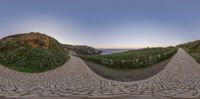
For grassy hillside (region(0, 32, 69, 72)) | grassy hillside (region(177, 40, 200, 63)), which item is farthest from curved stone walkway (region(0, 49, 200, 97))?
grassy hillside (region(177, 40, 200, 63))

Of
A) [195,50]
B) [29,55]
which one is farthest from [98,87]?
[195,50]

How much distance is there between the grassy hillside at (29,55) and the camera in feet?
79.8

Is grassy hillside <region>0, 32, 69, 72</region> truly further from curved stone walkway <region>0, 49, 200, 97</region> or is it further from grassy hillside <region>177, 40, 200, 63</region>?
grassy hillside <region>177, 40, 200, 63</region>

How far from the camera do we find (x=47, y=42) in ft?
110

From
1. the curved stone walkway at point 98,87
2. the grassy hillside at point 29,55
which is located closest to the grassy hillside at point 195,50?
the grassy hillside at point 29,55

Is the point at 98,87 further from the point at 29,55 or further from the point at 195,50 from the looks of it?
the point at 195,50

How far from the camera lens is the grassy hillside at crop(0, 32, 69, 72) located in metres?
24.3

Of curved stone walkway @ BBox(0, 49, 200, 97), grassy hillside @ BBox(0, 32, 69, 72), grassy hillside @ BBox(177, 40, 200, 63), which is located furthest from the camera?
grassy hillside @ BBox(177, 40, 200, 63)

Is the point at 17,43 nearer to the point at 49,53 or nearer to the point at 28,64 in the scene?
the point at 49,53

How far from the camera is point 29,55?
27.1 metres

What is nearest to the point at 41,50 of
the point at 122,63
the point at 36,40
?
the point at 36,40

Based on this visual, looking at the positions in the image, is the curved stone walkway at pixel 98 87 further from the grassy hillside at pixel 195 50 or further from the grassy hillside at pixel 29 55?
the grassy hillside at pixel 195 50

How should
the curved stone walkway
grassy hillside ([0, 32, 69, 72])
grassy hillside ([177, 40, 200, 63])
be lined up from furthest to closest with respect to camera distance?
1. grassy hillside ([177, 40, 200, 63])
2. grassy hillside ([0, 32, 69, 72])
3. the curved stone walkway

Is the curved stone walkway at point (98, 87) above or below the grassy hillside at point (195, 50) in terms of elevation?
below
